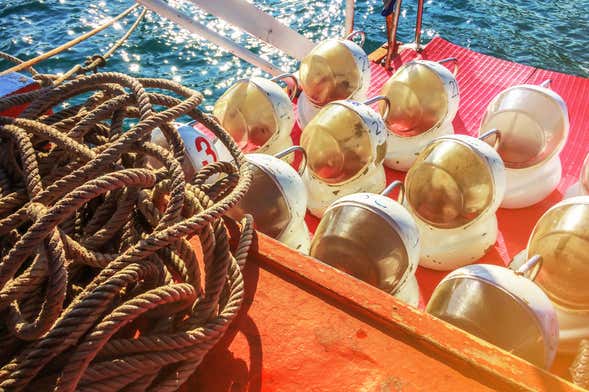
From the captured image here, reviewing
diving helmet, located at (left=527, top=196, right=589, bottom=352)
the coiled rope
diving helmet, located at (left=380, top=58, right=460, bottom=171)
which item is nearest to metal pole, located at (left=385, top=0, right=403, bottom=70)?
diving helmet, located at (left=380, top=58, right=460, bottom=171)

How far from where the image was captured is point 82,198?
1029 millimetres

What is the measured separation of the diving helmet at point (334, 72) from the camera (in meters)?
3.54

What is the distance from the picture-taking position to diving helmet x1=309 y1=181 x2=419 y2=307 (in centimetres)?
199

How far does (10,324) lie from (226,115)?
2323mm

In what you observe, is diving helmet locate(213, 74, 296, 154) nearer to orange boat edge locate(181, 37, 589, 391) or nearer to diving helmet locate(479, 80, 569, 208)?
diving helmet locate(479, 80, 569, 208)

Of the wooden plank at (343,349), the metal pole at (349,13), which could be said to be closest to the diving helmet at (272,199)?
the wooden plank at (343,349)

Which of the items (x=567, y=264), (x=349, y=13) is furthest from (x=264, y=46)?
(x=567, y=264)

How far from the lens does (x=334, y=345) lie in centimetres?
116

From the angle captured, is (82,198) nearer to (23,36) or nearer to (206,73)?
(206,73)

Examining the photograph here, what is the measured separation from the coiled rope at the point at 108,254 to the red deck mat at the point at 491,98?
1.75m

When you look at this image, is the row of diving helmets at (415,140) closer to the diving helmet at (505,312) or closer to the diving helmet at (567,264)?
the diving helmet at (567,264)

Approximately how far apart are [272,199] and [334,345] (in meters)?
1.21

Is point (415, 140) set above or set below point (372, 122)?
below

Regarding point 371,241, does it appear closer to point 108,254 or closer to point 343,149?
point 343,149
